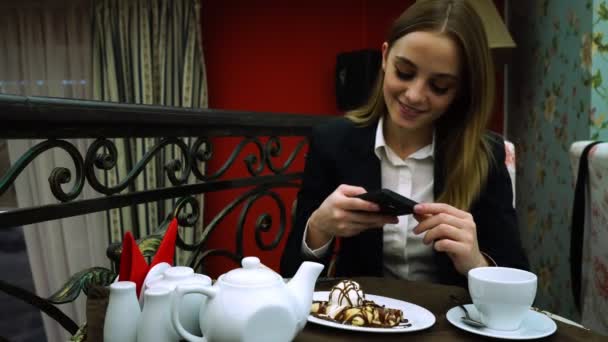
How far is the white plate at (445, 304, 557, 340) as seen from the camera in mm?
706

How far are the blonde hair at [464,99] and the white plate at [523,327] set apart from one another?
0.48m

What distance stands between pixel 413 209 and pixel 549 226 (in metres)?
1.85

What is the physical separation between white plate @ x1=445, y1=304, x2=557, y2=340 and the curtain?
11.7 feet

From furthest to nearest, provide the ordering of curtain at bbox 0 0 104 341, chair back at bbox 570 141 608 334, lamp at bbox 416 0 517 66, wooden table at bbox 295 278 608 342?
curtain at bbox 0 0 104 341, lamp at bbox 416 0 517 66, chair back at bbox 570 141 608 334, wooden table at bbox 295 278 608 342

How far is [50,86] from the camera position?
155 inches

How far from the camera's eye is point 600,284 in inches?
60.4

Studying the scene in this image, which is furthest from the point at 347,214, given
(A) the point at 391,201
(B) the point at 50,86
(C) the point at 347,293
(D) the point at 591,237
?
(B) the point at 50,86

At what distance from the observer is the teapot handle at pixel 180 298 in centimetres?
60

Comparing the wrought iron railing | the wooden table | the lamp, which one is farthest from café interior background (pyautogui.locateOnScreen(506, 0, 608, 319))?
the wooden table

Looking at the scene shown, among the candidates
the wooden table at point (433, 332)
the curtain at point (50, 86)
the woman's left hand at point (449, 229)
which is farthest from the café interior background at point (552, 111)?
the curtain at point (50, 86)

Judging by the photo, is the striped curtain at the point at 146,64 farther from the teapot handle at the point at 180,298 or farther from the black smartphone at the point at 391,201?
the teapot handle at the point at 180,298

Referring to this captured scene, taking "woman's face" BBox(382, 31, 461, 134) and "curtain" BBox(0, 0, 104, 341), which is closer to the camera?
"woman's face" BBox(382, 31, 461, 134)

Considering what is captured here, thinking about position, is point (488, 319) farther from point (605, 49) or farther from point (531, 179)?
point (531, 179)

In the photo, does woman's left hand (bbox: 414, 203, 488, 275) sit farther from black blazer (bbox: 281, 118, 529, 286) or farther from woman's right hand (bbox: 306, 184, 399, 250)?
black blazer (bbox: 281, 118, 529, 286)
